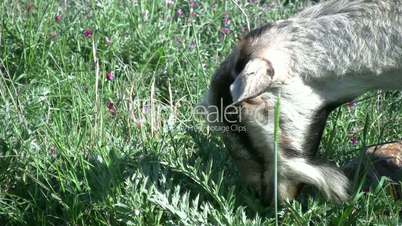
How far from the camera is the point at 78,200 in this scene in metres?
4.16

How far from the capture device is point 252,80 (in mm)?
3541

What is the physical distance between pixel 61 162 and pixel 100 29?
1603 mm

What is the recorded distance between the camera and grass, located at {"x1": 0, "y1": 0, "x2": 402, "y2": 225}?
3947mm

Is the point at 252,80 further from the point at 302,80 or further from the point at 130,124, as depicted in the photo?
the point at 130,124

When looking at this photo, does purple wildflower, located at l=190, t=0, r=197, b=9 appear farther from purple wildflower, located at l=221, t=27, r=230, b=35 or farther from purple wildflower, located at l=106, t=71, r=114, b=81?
purple wildflower, located at l=106, t=71, r=114, b=81

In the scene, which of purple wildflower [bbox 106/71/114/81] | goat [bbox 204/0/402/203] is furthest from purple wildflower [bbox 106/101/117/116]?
goat [bbox 204/0/402/203]

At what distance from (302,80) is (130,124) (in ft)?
4.19

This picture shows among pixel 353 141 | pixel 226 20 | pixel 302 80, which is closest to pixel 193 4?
pixel 226 20

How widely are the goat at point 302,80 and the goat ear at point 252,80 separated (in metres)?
0.03

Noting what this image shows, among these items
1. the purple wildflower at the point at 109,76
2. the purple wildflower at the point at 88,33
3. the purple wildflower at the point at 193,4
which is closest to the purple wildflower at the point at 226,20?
the purple wildflower at the point at 193,4

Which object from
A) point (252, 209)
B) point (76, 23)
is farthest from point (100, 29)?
point (252, 209)

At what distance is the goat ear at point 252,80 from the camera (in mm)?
3488

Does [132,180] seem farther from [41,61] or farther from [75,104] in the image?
[41,61]

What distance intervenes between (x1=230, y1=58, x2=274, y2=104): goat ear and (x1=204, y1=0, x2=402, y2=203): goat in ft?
0.11
